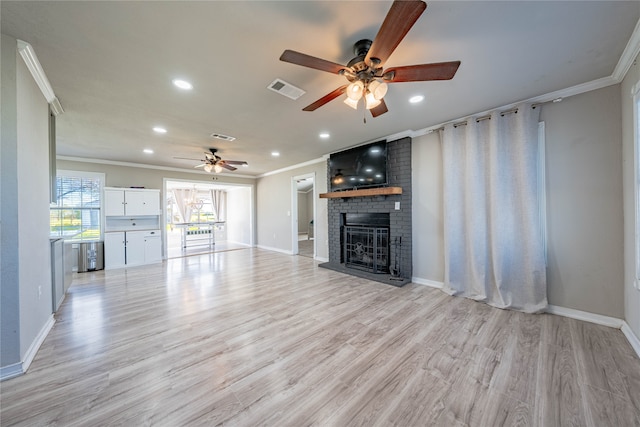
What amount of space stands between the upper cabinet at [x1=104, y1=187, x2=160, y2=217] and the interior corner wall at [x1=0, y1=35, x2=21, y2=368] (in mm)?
4383

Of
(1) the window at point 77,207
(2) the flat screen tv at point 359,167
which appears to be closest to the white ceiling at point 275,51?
(2) the flat screen tv at point 359,167

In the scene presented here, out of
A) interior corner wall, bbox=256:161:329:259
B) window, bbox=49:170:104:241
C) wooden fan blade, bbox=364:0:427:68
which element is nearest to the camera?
wooden fan blade, bbox=364:0:427:68

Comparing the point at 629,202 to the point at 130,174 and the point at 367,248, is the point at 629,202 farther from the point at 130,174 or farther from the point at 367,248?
the point at 130,174

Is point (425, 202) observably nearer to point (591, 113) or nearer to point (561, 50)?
point (591, 113)

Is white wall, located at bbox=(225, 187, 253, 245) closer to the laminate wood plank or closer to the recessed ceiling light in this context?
the recessed ceiling light

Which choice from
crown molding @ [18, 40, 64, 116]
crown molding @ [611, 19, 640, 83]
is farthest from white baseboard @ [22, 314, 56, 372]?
crown molding @ [611, 19, 640, 83]

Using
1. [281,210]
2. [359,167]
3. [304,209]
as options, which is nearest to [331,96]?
[359,167]

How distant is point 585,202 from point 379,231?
8.52ft

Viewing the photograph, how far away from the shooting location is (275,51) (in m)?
1.84

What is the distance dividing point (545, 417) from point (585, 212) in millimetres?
2273

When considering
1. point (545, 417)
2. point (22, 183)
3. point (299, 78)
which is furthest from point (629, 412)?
point (22, 183)

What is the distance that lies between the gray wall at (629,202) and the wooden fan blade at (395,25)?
88.5 inches

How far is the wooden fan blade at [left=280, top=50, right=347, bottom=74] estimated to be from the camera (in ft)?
4.78

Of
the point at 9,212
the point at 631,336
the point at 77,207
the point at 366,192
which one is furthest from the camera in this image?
Answer: the point at 77,207
